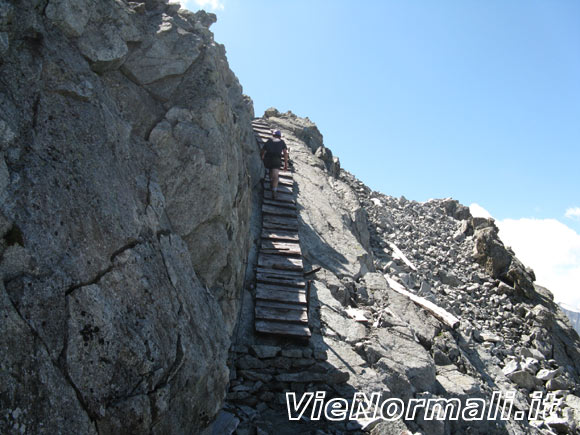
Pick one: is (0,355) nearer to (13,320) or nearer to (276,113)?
(13,320)

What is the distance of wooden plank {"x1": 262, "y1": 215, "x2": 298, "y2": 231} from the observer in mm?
13461

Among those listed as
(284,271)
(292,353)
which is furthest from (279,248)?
(292,353)

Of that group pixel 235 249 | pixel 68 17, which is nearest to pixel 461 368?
pixel 235 249

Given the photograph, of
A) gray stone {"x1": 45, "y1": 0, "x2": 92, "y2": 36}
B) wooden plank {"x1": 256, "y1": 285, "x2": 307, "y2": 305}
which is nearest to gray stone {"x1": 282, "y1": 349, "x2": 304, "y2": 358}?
wooden plank {"x1": 256, "y1": 285, "x2": 307, "y2": 305}

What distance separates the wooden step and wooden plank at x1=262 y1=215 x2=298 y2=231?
3.94 metres

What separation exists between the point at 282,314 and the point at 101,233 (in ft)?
19.2

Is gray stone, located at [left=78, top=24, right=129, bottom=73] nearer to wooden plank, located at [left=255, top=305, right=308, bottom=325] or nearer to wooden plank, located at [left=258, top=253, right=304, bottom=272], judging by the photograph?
wooden plank, located at [left=255, top=305, right=308, bottom=325]

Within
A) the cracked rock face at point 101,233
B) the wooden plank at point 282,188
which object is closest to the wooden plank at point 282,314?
the cracked rock face at point 101,233

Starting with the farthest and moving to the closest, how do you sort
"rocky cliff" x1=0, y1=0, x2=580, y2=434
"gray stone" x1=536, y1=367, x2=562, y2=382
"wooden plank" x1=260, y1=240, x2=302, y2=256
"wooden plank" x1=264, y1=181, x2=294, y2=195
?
"wooden plank" x1=264, y1=181, x2=294, y2=195, "gray stone" x1=536, y1=367, x2=562, y2=382, "wooden plank" x1=260, y1=240, x2=302, y2=256, "rocky cliff" x1=0, y1=0, x2=580, y2=434

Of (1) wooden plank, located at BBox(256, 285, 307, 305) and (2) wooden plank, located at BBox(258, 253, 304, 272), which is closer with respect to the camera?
(1) wooden plank, located at BBox(256, 285, 307, 305)

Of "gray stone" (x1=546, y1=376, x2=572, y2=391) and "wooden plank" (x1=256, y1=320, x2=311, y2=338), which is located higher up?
"gray stone" (x1=546, y1=376, x2=572, y2=391)

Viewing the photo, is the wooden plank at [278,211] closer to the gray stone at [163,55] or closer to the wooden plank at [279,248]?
the wooden plank at [279,248]

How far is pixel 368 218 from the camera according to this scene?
21.8 m

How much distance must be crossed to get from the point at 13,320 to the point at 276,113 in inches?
1060
